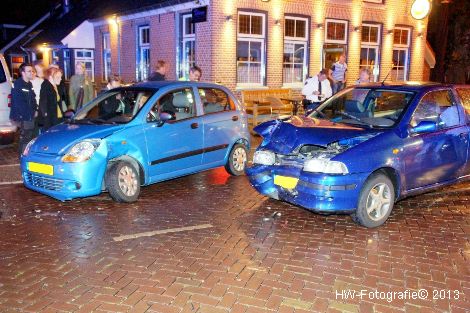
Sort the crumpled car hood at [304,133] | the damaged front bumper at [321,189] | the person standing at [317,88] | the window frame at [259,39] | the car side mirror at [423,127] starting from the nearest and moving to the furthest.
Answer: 1. the damaged front bumper at [321,189]
2. the crumpled car hood at [304,133]
3. the car side mirror at [423,127]
4. the person standing at [317,88]
5. the window frame at [259,39]

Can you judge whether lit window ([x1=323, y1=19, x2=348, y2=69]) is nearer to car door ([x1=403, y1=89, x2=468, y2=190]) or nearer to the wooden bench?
the wooden bench

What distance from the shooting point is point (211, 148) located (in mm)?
8016

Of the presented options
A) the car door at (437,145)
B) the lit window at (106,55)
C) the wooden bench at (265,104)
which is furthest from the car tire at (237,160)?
the lit window at (106,55)

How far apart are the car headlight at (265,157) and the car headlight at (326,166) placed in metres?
0.70

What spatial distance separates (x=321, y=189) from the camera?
17.9 ft

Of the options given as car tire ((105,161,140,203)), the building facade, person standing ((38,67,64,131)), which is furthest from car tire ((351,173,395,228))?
the building facade

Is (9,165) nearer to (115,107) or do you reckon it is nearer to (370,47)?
(115,107)

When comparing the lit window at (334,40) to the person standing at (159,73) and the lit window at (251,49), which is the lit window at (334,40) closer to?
the lit window at (251,49)

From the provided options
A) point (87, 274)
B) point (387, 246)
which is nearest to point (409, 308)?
point (387, 246)

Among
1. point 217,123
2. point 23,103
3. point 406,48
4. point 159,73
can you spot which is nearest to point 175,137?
point 217,123

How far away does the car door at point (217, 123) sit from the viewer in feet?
26.1

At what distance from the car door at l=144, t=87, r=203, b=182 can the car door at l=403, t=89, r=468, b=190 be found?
335cm

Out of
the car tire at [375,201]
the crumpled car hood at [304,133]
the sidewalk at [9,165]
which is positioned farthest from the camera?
the sidewalk at [9,165]

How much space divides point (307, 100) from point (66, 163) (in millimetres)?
7240
